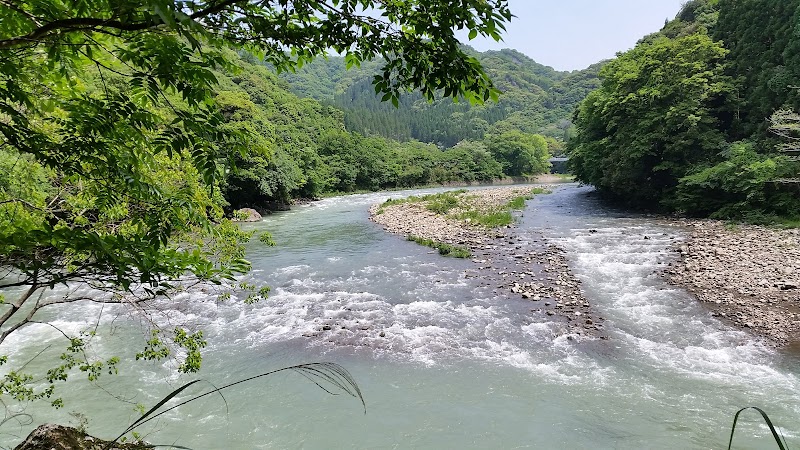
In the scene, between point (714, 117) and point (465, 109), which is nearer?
point (714, 117)

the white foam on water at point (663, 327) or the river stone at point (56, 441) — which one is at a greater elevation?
the river stone at point (56, 441)

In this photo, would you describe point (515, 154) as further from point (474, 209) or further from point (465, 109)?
point (465, 109)

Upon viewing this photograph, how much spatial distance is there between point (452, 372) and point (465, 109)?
126912 millimetres

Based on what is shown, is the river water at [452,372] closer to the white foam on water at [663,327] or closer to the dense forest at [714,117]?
the white foam on water at [663,327]

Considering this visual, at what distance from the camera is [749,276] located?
1086 centimetres

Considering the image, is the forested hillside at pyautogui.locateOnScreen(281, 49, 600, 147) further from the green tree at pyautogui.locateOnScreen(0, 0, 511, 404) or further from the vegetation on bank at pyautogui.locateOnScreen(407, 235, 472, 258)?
the green tree at pyautogui.locateOnScreen(0, 0, 511, 404)

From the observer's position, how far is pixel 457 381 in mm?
7375

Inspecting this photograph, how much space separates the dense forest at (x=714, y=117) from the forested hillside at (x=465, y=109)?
59.7m

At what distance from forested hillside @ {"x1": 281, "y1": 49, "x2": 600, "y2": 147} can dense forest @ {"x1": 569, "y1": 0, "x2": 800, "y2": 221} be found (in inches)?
2349

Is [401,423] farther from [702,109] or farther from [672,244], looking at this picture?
[702,109]

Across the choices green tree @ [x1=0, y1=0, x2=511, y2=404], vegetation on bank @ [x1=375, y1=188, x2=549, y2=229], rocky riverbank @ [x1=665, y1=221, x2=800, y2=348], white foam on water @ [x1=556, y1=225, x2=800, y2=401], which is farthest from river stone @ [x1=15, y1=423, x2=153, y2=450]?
vegetation on bank @ [x1=375, y1=188, x2=549, y2=229]

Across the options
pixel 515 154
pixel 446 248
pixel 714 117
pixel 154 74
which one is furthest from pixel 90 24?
pixel 515 154

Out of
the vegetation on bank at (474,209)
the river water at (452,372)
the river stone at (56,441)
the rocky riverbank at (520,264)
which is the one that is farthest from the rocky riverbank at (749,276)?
the river stone at (56,441)

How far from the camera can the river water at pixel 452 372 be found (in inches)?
239
